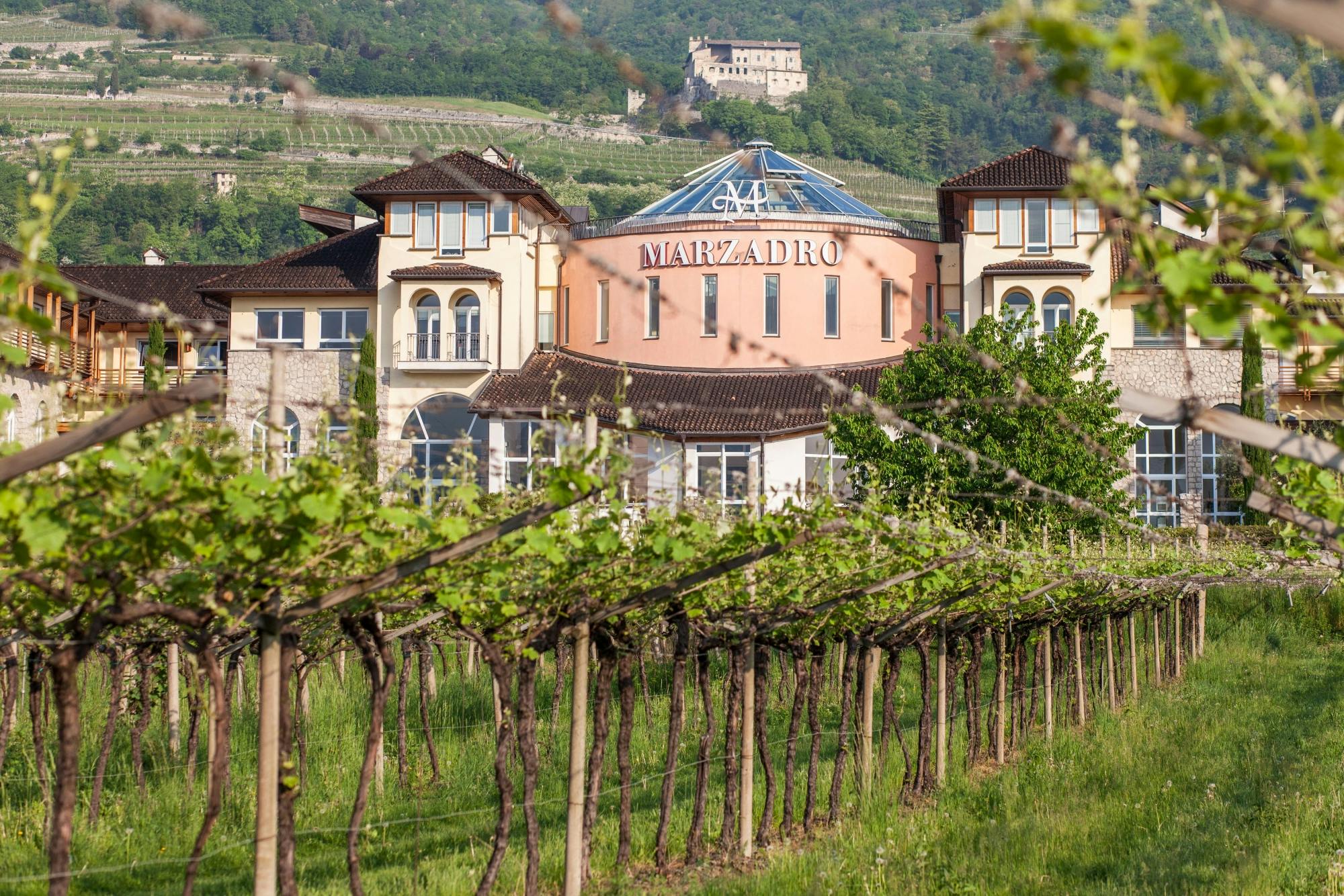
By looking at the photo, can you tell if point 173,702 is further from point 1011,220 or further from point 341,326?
point 1011,220

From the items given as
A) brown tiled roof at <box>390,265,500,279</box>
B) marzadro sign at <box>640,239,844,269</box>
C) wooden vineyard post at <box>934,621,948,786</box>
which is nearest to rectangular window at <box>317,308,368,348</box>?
brown tiled roof at <box>390,265,500,279</box>

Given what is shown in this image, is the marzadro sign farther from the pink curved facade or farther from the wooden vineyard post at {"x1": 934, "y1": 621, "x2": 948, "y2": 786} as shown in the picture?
the wooden vineyard post at {"x1": 934, "y1": 621, "x2": 948, "y2": 786}

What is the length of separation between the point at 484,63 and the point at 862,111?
48967mm

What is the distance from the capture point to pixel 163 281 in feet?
188

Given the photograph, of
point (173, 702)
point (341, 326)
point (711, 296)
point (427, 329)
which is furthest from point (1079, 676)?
point (341, 326)

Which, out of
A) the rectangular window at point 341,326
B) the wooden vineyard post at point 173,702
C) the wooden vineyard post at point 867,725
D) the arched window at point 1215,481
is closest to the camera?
the wooden vineyard post at point 867,725

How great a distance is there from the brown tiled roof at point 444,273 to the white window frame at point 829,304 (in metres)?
9.25

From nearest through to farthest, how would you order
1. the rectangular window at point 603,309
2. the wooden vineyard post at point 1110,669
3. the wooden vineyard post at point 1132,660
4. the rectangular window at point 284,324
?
the wooden vineyard post at point 1110,669
the wooden vineyard post at point 1132,660
the rectangular window at point 603,309
the rectangular window at point 284,324

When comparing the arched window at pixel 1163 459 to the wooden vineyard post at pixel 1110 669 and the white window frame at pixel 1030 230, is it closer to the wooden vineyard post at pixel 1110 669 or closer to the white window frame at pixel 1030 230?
the white window frame at pixel 1030 230

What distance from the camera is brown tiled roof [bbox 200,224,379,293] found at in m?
47.8

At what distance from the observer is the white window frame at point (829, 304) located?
46469 millimetres

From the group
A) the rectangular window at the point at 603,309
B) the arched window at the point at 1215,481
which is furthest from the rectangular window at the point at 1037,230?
the rectangular window at the point at 603,309

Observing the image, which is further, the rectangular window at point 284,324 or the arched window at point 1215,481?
the rectangular window at point 284,324

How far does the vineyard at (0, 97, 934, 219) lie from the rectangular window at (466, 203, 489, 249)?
84337 mm
